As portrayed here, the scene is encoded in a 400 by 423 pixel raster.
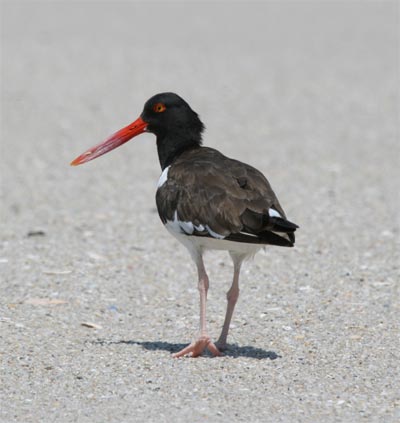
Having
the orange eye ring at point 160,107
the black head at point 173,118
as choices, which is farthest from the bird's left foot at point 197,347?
the orange eye ring at point 160,107

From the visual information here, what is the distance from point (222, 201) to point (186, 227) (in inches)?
11.9

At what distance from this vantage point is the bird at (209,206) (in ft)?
20.1

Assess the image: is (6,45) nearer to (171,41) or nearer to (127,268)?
(171,41)

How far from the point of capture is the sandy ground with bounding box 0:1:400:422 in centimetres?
587

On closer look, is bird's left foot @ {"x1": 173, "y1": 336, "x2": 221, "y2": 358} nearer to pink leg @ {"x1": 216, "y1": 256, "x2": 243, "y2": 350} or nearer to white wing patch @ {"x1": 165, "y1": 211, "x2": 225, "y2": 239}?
pink leg @ {"x1": 216, "y1": 256, "x2": 243, "y2": 350}

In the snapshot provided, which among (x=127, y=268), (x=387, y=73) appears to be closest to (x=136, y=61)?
(x=387, y=73)

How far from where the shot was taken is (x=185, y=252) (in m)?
9.50

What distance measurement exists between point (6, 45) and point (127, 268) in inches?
593

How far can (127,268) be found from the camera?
29.1 feet

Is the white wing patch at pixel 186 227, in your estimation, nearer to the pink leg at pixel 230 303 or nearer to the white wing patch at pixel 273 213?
the white wing patch at pixel 273 213

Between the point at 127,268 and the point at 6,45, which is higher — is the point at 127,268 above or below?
below

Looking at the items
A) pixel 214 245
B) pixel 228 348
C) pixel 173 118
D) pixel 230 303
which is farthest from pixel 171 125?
pixel 228 348

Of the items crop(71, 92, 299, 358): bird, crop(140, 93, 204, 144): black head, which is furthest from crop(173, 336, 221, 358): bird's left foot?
crop(140, 93, 204, 144): black head

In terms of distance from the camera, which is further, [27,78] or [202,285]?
[27,78]
